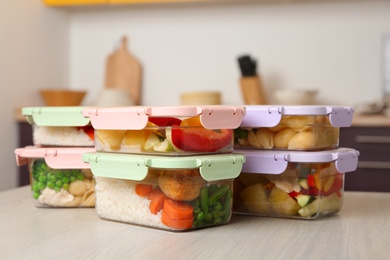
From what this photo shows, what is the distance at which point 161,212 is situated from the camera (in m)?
0.93

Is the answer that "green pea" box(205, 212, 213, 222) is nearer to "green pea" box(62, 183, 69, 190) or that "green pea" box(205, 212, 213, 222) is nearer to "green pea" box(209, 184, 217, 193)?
"green pea" box(209, 184, 217, 193)

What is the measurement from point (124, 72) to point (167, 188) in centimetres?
262

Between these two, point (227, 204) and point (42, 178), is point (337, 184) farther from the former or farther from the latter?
point (42, 178)

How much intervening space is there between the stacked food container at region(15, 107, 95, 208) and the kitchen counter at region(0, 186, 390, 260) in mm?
26

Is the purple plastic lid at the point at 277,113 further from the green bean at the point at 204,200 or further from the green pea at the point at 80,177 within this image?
the green pea at the point at 80,177

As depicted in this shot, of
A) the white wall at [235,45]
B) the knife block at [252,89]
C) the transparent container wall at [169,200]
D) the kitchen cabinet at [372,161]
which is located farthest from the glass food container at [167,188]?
the white wall at [235,45]

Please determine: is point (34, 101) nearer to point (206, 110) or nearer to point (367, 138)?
point (367, 138)

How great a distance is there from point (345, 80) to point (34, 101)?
1671 millimetres

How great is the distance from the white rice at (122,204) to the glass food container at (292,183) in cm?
20

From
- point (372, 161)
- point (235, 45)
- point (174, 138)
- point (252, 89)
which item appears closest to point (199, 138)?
point (174, 138)

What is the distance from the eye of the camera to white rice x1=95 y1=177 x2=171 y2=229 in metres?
0.94

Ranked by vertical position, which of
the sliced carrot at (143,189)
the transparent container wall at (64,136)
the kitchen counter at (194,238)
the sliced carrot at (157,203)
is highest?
the transparent container wall at (64,136)

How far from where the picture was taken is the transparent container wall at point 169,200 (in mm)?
904

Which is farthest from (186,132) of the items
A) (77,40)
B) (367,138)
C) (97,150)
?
(77,40)
